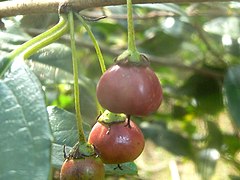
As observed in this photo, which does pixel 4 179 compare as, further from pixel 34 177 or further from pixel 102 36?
pixel 102 36

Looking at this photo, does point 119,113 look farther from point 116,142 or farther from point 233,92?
point 233,92

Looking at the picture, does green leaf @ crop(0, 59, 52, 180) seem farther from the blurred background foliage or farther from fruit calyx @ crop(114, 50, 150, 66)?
the blurred background foliage

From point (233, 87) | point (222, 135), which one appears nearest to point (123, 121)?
point (233, 87)

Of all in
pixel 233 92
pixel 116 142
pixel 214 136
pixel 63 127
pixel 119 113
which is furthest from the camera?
pixel 214 136

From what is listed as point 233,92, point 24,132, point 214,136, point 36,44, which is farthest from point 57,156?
point 214,136

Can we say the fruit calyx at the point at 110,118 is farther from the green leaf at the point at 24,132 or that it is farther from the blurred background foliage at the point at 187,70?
the blurred background foliage at the point at 187,70

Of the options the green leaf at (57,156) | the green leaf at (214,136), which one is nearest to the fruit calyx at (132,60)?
the green leaf at (57,156)
